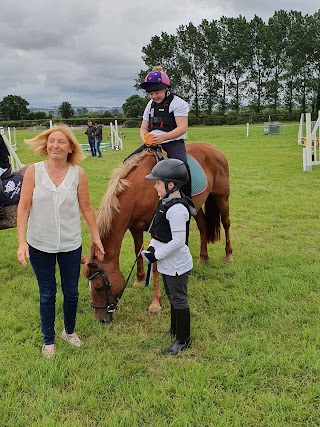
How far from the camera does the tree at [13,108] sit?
75.8 meters

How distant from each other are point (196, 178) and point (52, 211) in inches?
90.5

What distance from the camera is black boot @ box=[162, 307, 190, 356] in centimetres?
342

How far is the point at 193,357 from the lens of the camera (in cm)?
341

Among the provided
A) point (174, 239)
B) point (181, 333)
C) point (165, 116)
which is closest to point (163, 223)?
point (174, 239)

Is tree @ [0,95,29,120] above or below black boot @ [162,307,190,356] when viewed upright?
above

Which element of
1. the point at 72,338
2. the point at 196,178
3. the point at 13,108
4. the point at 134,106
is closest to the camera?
the point at 72,338

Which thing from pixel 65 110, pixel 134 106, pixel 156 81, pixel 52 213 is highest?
pixel 65 110

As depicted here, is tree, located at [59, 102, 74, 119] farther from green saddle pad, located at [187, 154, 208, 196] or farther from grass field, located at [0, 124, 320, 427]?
green saddle pad, located at [187, 154, 208, 196]

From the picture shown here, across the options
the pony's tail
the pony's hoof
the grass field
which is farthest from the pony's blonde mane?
the pony's tail

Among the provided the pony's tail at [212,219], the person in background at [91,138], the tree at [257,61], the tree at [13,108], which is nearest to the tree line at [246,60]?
the tree at [257,61]

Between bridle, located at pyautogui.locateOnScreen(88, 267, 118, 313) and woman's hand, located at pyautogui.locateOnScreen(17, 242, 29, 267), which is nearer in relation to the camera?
woman's hand, located at pyautogui.locateOnScreen(17, 242, 29, 267)

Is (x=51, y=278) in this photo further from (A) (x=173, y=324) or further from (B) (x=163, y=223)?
(A) (x=173, y=324)

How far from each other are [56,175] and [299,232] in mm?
5041

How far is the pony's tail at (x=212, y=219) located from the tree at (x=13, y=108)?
77302 mm
